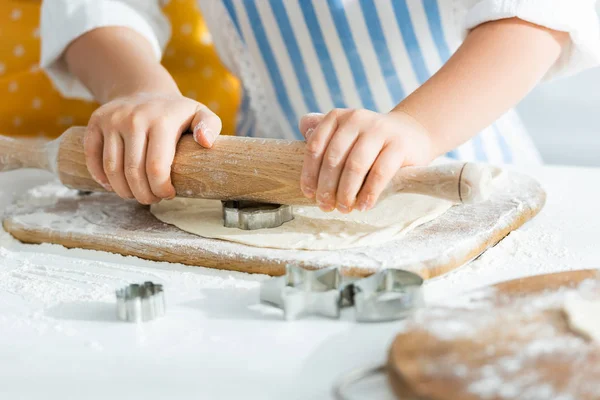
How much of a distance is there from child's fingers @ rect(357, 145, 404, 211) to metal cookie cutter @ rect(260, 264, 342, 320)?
4.5 inches

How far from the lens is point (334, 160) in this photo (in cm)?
68

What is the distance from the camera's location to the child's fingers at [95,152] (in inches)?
31.7

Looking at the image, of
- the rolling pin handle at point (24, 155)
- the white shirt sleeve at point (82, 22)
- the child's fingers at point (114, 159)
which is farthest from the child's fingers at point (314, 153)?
the white shirt sleeve at point (82, 22)

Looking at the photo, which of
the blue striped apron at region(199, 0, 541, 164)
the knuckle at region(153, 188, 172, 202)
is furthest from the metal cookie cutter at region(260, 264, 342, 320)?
the blue striped apron at region(199, 0, 541, 164)

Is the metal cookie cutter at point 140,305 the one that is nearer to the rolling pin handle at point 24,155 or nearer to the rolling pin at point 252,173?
the rolling pin at point 252,173

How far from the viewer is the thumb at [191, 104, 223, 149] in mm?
761

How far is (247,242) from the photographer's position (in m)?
0.71

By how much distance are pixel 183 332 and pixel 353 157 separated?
23 cm

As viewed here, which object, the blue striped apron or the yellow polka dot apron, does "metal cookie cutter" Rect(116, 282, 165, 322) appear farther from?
the yellow polka dot apron

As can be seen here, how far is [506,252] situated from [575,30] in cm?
31

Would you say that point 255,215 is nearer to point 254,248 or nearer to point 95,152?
point 254,248

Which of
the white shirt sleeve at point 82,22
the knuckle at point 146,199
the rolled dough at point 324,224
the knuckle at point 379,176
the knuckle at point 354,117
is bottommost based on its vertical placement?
the rolled dough at point 324,224

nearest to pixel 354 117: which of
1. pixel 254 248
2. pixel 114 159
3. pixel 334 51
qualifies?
pixel 254 248

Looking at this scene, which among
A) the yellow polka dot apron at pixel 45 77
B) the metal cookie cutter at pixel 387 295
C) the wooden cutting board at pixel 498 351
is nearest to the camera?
the wooden cutting board at pixel 498 351
